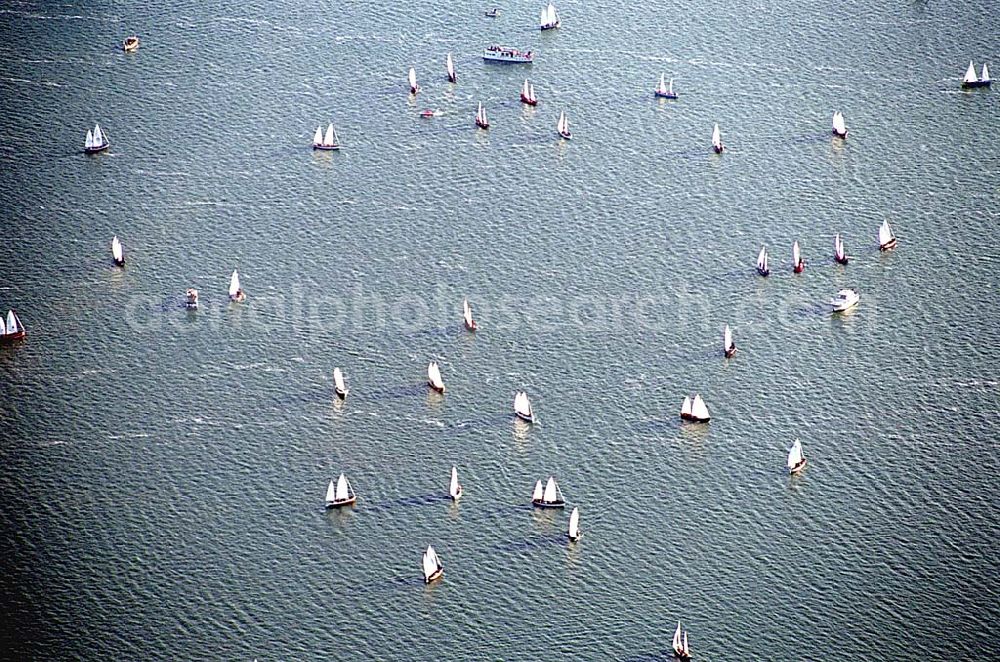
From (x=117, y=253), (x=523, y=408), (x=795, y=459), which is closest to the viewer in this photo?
(x=795, y=459)

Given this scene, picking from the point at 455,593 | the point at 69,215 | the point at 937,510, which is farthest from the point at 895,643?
the point at 69,215

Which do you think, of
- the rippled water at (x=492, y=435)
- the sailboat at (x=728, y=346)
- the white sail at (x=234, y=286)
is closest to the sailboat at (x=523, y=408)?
the rippled water at (x=492, y=435)

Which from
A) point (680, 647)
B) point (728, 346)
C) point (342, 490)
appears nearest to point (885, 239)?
point (728, 346)

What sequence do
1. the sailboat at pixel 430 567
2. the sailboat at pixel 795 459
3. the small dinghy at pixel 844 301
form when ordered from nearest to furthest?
the sailboat at pixel 430 567 < the sailboat at pixel 795 459 < the small dinghy at pixel 844 301

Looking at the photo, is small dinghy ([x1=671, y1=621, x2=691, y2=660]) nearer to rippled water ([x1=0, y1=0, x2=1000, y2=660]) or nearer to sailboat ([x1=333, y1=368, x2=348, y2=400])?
rippled water ([x1=0, y1=0, x2=1000, y2=660])

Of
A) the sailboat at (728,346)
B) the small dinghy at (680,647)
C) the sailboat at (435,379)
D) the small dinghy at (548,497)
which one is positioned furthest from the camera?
the sailboat at (728,346)

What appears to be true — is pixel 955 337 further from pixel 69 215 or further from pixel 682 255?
pixel 69 215

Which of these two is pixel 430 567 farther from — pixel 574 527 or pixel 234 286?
pixel 234 286

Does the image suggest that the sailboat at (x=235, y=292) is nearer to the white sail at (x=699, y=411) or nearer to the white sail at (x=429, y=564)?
the white sail at (x=429, y=564)
